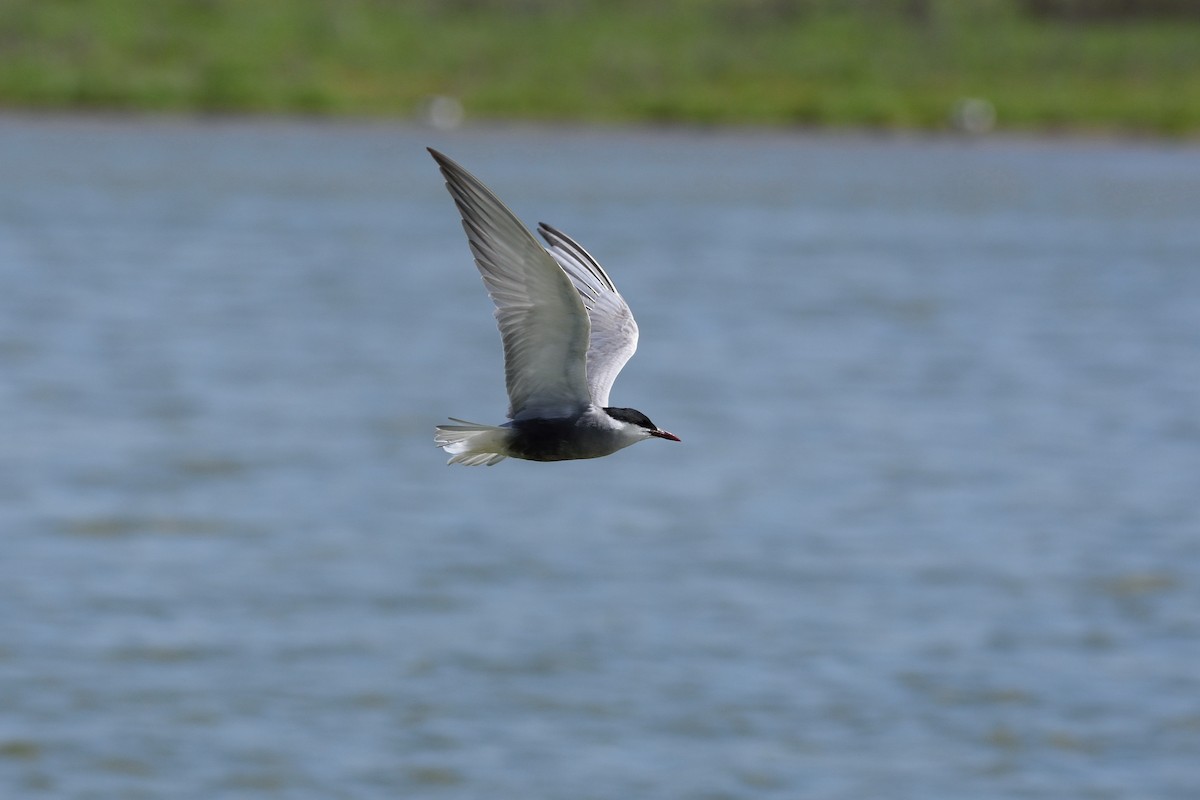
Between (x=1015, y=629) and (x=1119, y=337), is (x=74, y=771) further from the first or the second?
(x=1119, y=337)

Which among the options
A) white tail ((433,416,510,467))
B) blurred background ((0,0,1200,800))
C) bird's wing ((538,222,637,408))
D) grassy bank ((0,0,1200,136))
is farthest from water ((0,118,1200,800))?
grassy bank ((0,0,1200,136))

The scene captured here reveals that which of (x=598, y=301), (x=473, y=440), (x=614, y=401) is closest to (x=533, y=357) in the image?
(x=473, y=440)

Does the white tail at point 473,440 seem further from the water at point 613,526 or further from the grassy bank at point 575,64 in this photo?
the grassy bank at point 575,64

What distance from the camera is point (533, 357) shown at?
761 cm

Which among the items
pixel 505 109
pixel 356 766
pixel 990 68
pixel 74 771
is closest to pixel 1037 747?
pixel 356 766

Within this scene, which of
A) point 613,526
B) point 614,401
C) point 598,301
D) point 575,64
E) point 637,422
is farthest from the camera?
point 575,64

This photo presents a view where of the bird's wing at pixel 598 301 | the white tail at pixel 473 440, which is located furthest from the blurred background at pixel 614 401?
the white tail at pixel 473 440

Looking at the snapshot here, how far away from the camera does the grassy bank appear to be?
55438mm

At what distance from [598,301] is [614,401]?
21716 mm

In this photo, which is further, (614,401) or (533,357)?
(614,401)

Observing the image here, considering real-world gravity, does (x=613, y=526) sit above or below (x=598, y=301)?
below

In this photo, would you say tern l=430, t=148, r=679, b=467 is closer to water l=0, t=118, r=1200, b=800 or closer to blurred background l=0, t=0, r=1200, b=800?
blurred background l=0, t=0, r=1200, b=800

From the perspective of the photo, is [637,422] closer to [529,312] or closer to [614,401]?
[529,312]

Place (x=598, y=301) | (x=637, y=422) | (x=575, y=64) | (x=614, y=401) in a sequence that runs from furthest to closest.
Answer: (x=575, y=64) < (x=614, y=401) < (x=598, y=301) < (x=637, y=422)
